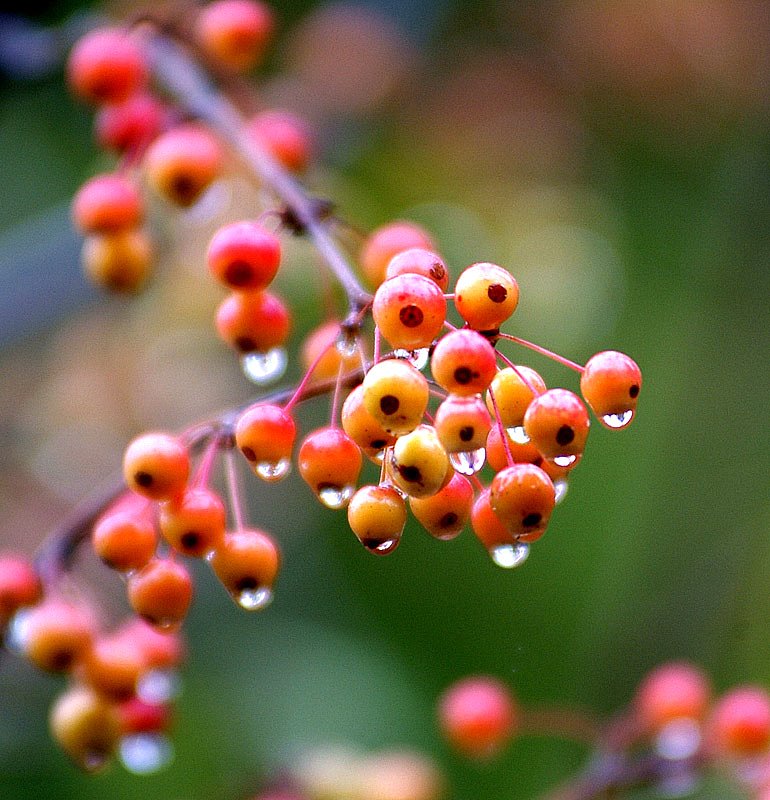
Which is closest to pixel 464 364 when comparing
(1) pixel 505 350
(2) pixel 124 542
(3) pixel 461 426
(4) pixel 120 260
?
(3) pixel 461 426

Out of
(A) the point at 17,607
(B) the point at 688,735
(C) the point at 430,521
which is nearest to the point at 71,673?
(A) the point at 17,607

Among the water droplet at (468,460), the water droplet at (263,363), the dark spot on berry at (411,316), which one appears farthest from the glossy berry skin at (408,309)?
the water droplet at (263,363)

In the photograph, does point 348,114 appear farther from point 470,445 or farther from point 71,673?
point 470,445

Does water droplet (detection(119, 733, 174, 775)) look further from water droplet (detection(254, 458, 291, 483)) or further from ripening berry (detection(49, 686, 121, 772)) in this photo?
water droplet (detection(254, 458, 291, 483))

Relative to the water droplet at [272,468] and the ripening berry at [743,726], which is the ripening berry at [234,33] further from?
the ripening berry at [743,726]

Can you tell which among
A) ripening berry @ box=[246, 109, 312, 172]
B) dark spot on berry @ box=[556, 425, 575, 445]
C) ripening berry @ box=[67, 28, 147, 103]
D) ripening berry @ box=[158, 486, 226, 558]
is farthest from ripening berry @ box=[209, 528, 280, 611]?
ripening berry @ box=[67, 28, 147, 103]

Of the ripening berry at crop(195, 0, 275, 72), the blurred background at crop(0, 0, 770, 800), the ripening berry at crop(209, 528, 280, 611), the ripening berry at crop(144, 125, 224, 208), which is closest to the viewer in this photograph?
the ripening berry at crop(209, 528, 280, 611)
